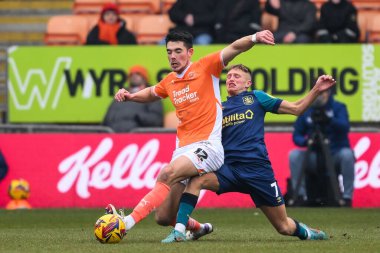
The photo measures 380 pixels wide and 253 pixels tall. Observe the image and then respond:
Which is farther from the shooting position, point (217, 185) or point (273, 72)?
point (273, 72)

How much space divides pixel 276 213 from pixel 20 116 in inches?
350

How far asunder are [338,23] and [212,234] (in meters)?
8.02

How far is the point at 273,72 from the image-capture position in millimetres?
18578

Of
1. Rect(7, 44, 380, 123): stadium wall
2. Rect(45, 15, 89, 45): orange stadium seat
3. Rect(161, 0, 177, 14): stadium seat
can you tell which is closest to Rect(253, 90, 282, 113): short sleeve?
Rect(7, 44, 380, 123): stadium wall

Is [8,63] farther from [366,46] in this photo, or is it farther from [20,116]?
[366,46]

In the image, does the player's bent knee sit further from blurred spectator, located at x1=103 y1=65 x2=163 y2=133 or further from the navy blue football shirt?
blurred spectator, located at x1=103 y1=65 x2=163 y2=133

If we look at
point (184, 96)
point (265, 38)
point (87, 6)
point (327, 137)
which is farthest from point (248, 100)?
point (87, 6)

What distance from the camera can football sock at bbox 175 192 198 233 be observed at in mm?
10336

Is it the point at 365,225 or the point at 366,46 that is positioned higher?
the point at 366,46

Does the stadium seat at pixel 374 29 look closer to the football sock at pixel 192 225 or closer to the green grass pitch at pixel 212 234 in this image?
the green grass pitch at pixel 212 234

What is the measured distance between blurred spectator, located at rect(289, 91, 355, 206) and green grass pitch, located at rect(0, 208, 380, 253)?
723 millimetres

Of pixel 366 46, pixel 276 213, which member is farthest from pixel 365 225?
pixel 366 46

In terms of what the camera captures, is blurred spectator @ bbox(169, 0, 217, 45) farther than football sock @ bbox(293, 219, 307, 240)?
Yes

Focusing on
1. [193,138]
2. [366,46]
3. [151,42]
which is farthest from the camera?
[151,42]
